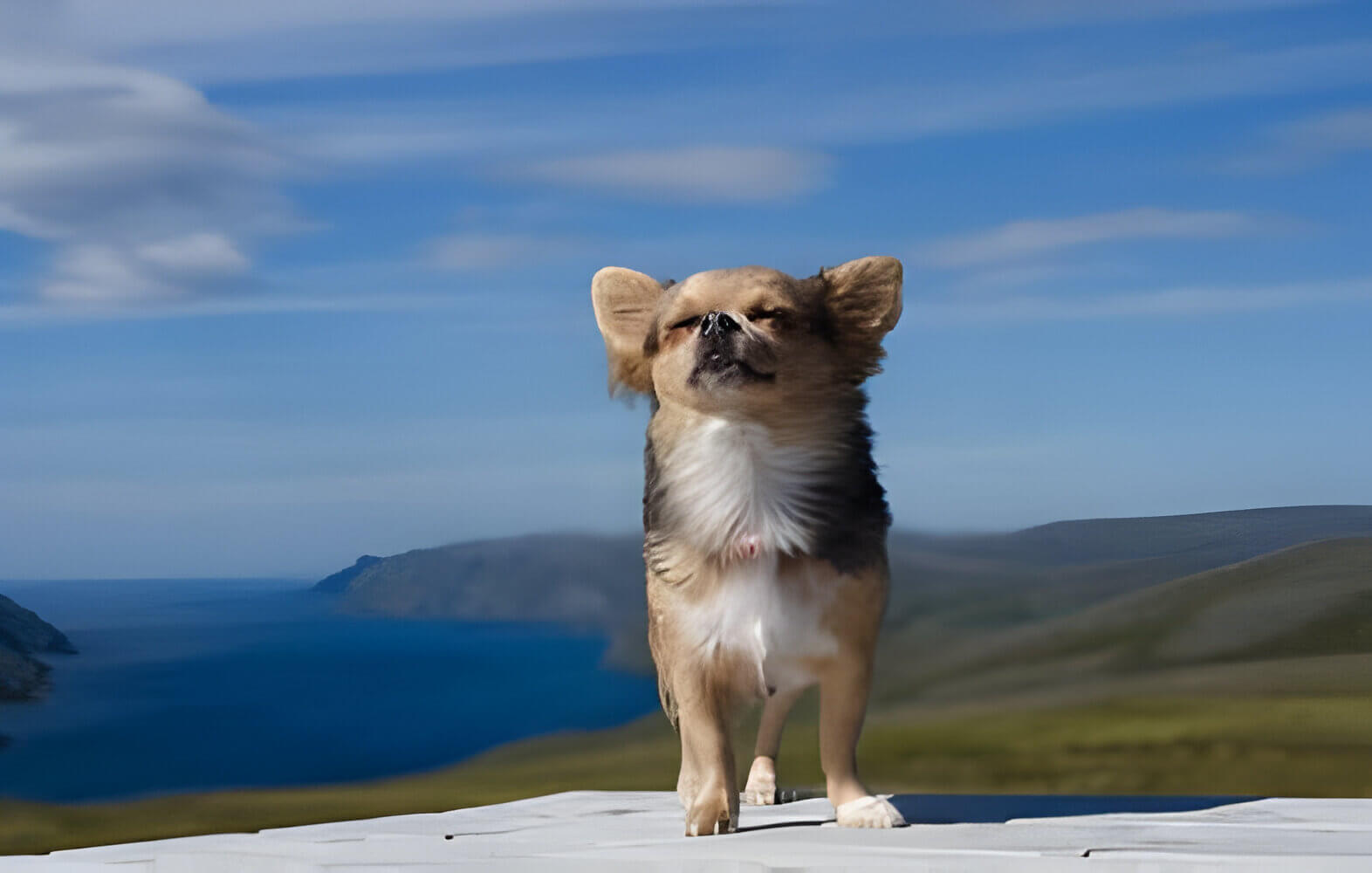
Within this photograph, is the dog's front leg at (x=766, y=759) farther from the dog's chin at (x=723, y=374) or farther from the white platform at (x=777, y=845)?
the dog's chin at (x=723, y=374)

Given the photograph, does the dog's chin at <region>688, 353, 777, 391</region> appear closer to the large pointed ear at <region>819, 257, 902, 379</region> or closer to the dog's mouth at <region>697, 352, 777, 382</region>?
the dog's mouth at <region>697, 352, 777, 382</region>

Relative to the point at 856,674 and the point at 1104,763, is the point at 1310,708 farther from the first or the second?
the point at 856,674

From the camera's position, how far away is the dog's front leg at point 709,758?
468 centimetres

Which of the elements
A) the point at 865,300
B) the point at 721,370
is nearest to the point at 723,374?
the point at 721,370

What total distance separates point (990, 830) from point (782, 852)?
856mm

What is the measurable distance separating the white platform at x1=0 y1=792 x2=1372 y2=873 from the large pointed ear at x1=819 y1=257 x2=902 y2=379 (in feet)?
4.66

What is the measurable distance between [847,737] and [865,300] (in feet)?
4.30

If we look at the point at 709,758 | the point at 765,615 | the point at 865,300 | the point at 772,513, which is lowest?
the point at 709,758

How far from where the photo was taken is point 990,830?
479 cm

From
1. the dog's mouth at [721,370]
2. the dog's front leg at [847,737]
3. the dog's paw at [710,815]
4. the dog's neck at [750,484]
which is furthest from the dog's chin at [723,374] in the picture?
the dog's paw at [710,815]

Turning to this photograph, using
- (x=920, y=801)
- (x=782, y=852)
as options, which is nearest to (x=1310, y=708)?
(x=920, y=801)

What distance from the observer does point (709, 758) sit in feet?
15.4

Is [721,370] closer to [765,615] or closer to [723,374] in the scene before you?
[723,374]

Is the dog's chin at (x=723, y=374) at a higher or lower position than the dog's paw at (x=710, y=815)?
higher
